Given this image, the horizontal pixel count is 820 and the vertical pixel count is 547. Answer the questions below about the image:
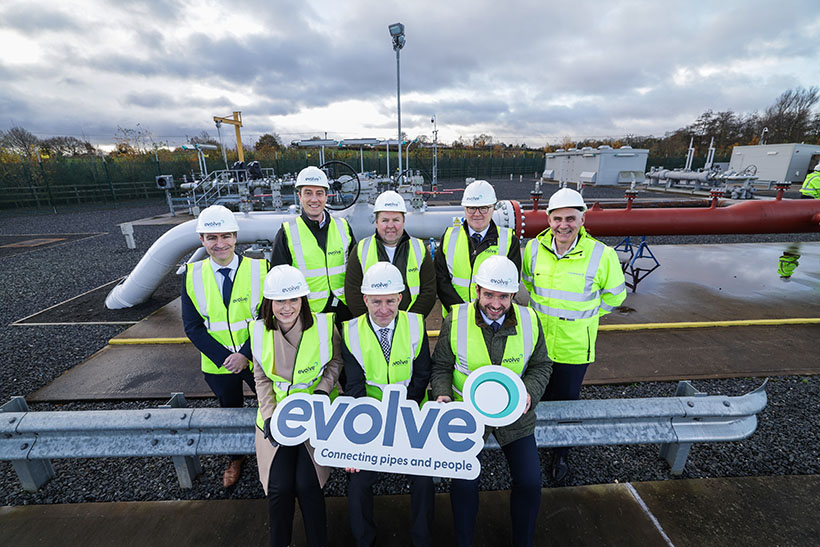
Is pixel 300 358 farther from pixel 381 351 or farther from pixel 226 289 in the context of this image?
pixel 226 289

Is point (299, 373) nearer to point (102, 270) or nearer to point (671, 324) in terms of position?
point (671, 324)

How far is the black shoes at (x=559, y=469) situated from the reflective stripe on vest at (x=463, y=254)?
143 cm

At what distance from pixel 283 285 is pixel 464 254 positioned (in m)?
1.52

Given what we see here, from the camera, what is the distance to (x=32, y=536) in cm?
241

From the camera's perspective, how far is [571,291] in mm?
2652

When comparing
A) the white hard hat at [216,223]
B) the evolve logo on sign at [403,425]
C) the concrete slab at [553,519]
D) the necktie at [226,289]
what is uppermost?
the white hard hat at [216,223]

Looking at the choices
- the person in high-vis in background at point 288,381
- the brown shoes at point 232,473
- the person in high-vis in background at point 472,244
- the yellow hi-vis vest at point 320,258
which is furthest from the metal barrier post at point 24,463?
the person in high-vis in background at point 472,244

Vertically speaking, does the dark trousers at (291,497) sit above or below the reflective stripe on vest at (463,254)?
below

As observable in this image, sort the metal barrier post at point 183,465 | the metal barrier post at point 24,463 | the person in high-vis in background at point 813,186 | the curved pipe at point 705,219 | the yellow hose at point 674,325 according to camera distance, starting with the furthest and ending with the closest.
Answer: the person in high-vis in background at point 813,186 < the curved pipe at point 705,219 < the yellow hose at point 674,325 < the metal barrier post at point 183,465 < the metal barrier post at point 24,463

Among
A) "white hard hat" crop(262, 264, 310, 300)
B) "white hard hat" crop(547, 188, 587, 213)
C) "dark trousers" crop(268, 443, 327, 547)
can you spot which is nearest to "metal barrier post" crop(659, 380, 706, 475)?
"white hard hat" crop(547, 188, 587, 213)

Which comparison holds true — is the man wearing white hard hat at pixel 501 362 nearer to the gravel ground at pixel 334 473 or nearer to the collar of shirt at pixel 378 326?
the collar of shirt at pixel 378 326

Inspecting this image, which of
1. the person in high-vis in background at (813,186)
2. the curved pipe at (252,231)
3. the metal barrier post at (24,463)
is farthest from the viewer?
the person in high-vis in background at (813,186)

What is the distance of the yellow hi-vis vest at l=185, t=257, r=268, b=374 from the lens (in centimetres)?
269

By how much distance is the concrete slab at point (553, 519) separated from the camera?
7.72 feet
